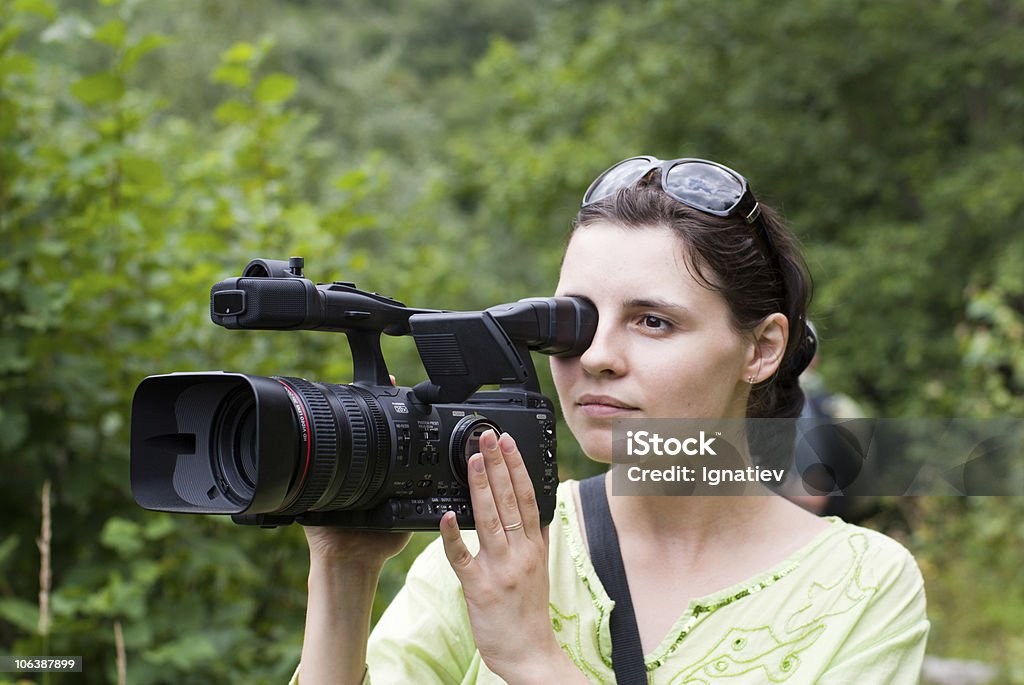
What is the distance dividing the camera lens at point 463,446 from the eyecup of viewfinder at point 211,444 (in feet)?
0.76

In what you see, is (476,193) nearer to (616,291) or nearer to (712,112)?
(712,112)

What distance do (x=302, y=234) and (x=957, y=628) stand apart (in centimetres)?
501

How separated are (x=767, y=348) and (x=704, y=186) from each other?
0.94ft

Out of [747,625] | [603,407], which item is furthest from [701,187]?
[747,625]

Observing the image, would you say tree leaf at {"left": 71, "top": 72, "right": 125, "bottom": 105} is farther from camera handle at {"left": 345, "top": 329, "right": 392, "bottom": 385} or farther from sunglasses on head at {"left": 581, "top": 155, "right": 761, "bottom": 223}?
camera handle at {"left": 345, "top": 329, "right": 392, "bottom": 385}

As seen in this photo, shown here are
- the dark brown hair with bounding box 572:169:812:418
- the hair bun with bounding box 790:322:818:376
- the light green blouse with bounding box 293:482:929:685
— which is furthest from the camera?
the hair bun with bounding box 790:322:818:376

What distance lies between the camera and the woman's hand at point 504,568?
1610 millimetres

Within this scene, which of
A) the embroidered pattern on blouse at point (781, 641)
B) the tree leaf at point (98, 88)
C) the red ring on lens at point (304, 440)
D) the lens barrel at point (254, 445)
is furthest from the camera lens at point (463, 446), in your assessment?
the tree leaf at point (98, 88)

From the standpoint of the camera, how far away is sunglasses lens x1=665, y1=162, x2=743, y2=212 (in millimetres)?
1966

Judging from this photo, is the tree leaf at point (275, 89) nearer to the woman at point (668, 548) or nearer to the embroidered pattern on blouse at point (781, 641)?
the woman at point (668, 548)

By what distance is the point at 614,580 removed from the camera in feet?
6.28

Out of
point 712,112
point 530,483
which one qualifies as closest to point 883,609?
point 530,483

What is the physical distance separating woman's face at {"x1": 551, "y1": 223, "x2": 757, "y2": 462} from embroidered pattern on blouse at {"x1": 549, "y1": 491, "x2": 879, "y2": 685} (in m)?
0.27

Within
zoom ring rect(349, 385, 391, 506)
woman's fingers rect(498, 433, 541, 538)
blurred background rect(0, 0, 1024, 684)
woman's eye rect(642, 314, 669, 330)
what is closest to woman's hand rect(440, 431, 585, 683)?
woman's fingers rect(498, 433, 541, 538)
